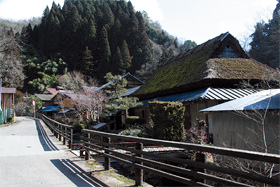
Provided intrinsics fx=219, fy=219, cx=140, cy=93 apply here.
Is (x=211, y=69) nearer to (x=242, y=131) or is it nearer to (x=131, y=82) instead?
(x=242, y=131)

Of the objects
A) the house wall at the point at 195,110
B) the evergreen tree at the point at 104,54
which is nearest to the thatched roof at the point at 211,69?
the house wall at the point at 195,110

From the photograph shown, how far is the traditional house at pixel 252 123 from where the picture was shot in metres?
7.51

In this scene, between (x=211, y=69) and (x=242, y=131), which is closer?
(x=242, y=131)

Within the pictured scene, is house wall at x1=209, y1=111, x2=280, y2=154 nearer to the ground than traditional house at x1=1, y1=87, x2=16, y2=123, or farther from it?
nearer to the ground

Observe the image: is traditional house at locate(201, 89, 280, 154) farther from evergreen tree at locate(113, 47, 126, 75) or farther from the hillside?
evergreen tree at locate(113, 47, 126, 75)

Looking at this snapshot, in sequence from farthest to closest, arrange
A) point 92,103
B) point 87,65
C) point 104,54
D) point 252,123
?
point 87,65
point 104,54
point 92,103
point 252,123

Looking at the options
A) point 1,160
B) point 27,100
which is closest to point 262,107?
point 1,160

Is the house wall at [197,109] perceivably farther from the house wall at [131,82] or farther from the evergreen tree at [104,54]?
the evergreen tree at [104,54]

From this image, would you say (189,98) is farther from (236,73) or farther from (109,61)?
(109,61)

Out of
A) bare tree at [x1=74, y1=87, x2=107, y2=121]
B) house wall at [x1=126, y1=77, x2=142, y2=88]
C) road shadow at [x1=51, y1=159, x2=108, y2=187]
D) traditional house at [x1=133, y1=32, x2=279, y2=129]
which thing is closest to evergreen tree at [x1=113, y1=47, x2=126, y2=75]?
house wall at [x1=126, y1=77, x2=142, y2=88]

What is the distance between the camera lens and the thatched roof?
13.9 m

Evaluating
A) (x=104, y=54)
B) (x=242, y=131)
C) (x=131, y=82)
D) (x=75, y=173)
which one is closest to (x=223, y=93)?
(x=242, y=131)

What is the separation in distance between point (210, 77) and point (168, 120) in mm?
3680

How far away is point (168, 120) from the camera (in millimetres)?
12586
